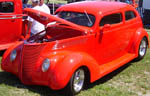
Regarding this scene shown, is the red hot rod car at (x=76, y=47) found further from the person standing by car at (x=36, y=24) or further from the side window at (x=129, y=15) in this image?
the person standing by car at (x=36, y=24)

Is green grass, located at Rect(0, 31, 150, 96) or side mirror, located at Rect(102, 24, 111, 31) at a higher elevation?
side mirror, located at Rect(102, 24, 111, 31)

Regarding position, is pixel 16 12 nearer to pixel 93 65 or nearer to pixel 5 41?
pixel 5 41

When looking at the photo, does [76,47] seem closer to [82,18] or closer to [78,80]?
[78,80]

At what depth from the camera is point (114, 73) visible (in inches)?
226

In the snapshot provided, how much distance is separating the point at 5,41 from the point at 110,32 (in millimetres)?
3395

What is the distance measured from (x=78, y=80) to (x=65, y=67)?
514mm

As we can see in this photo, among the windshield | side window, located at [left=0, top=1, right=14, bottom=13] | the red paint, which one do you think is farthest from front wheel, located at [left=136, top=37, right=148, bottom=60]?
side window, located at [left=0, top=1, right=14, bottom=13]

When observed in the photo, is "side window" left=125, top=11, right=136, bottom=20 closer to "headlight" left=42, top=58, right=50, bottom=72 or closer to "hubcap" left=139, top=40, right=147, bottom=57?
"hubcap" left=139, top=40, right=147, bottom=57

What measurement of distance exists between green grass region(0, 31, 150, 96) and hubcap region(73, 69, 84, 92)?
13 cm

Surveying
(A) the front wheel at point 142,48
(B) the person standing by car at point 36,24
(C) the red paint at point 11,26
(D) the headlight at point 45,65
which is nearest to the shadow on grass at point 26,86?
(D) the headlight at point 45,65

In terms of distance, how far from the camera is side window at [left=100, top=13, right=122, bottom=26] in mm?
5325

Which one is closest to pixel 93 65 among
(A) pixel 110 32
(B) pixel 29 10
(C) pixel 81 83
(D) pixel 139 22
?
(C) pixel 81 83

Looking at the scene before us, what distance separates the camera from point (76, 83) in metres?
4.46

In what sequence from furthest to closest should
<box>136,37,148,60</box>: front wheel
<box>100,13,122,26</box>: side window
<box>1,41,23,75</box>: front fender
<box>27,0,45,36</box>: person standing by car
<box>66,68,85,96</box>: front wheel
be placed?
<box>136,37,148,60</box>: front wheel, <box>27,0,45,36</box>: person standing by car, <box>100,13,122,26</box>: side window, <box>1,41,23,75</box>: front fender, <box>66,68,85,96</box>: front wheel
